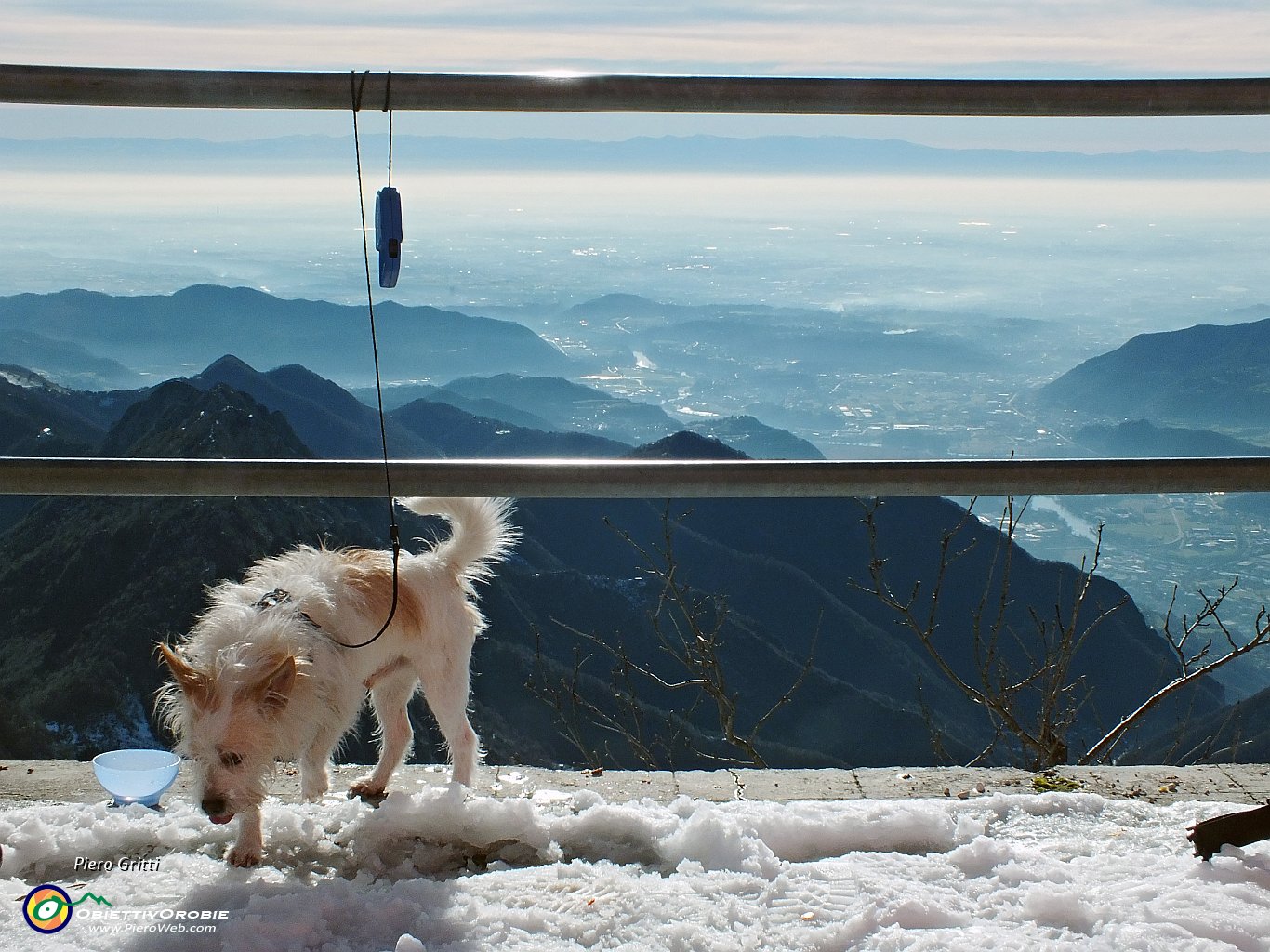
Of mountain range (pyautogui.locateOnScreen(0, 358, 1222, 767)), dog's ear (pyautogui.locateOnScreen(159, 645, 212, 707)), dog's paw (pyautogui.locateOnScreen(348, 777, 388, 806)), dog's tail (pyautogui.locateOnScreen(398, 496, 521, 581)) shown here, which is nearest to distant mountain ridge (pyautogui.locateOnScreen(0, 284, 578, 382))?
mountain range (pyautogui.locateOnScreen(0, 358, 1222, 767))

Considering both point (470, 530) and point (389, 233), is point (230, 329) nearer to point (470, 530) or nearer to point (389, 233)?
point (470, 530)

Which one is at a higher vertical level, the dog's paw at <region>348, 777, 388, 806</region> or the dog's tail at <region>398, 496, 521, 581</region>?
the dog's tail at <region>398, 496, 521, 581</region>

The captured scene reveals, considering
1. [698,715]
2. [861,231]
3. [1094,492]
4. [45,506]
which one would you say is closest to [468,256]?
[45,506]

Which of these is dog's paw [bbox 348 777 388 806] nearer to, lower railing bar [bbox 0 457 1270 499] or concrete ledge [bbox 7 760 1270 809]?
concrete ledge [bbox 7 760 1270 809]

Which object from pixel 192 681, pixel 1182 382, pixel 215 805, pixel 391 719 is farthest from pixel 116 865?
pixel 1182 382

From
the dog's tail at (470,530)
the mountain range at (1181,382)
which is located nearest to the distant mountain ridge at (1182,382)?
the mountain range at (1181,382)

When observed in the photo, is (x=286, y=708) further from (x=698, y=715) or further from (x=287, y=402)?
(x=287, y=402)

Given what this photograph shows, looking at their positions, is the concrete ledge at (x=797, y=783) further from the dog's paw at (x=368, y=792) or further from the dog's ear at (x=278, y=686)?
the dog's ear at (x=278, y=686)
